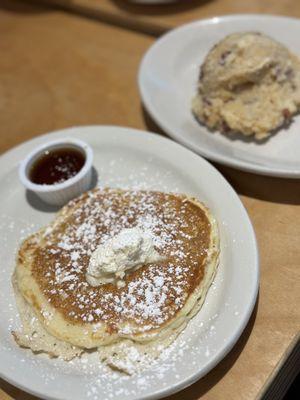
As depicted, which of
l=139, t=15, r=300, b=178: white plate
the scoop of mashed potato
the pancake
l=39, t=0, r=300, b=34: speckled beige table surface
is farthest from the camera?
l=39, t=0, r=300, b=34: speckled beige table surface

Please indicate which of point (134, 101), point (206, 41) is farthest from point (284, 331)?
point (206, 41)

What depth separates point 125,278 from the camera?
1418 millimetres

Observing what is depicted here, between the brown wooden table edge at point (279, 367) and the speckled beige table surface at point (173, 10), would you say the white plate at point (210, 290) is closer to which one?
the brown wooden table edge at point (279, 367)

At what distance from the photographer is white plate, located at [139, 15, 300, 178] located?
1740 mm

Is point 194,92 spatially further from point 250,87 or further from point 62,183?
point 62,183

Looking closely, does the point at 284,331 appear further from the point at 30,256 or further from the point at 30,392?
the point at 30,256

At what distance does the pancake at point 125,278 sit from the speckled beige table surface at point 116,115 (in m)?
0.20

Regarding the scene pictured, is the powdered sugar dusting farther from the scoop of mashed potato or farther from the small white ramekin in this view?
the scoop of mashed potato

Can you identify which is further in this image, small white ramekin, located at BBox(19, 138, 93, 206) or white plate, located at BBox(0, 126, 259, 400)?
small white ramekin, located at BBox(19, 138, 93, 206)

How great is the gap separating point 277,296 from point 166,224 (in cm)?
43

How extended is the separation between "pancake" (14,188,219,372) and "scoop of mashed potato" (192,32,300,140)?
1.59ft

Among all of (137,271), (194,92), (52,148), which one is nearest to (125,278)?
(137,271)

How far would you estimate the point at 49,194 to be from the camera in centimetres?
176

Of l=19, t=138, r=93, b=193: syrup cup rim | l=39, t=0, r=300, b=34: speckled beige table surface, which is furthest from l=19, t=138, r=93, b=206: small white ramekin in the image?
l=39, t=0, r=300, b=34: speckled beige table surface
